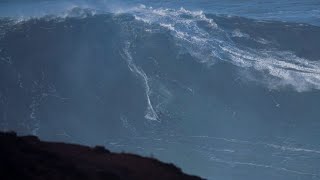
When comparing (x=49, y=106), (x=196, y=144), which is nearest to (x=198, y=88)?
(x=196, y=144)

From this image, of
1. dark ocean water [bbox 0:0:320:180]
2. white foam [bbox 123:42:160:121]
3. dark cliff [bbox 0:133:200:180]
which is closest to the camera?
dark cliff [bbox 0:133:200:180]

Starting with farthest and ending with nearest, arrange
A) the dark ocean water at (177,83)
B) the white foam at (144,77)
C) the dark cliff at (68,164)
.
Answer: the white foam at (144,77) → the dark ocean water at (177,83) → the dark cliff at (68,164)

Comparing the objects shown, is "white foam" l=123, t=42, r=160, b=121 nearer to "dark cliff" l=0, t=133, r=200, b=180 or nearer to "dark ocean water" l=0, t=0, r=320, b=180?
"dark ocean water" l=0, t=0, r=320, b=180

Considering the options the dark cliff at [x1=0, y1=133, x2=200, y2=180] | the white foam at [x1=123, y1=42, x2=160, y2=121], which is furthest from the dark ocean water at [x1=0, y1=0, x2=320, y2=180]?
the dark cliff at [x1=0, y1=133, x2=200, y2=180]

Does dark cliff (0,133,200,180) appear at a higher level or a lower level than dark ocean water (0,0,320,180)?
higher

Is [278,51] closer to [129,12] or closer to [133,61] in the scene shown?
[133,61]

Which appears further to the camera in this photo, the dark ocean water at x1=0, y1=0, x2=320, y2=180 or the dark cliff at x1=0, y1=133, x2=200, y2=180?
the dark ocean water at x1=0, y1=0, x2=320, y2=180

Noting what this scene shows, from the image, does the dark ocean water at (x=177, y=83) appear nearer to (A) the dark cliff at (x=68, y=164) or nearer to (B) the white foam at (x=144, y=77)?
(B) the white foam at (x=144, y=77)

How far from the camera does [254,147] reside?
22.8m

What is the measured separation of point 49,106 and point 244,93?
11.2 metres

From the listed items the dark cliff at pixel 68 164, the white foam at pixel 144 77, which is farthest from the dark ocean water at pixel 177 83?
the dark cliff at pixel 68 164

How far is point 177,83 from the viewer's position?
29.3m

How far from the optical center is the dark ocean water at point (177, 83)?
22969mm

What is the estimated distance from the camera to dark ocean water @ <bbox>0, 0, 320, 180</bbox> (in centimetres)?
2297
